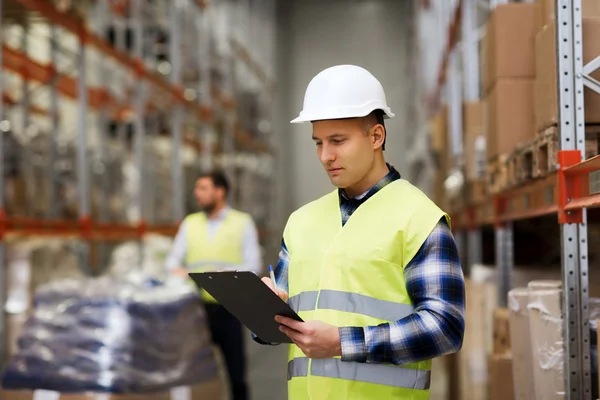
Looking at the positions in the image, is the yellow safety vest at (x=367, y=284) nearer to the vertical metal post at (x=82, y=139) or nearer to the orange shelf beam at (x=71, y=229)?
the orange shelf beam at (x=71, y=229)

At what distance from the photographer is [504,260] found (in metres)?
4.99

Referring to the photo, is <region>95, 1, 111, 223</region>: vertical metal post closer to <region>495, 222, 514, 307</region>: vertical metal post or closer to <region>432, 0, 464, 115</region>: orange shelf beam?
<region>432, 0, 464, 115</region>: orange shelf beam

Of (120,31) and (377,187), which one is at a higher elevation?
(120,31)

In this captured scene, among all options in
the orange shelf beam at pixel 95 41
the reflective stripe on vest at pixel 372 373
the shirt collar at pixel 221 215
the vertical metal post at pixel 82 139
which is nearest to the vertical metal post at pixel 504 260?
the shirt collar at pixel 221 215

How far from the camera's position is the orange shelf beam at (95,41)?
23.9 ft

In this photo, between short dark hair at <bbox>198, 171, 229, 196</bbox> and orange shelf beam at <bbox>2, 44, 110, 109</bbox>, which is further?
orange shelf beam at <bbox>2, 44, 110, 109</bbox>

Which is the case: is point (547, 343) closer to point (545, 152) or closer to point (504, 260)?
point (545, 152)

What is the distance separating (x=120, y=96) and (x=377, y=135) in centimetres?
1002

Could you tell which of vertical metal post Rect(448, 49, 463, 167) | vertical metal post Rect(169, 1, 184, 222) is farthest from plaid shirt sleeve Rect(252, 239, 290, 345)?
vertical metal post Rect(169, 1, 184, 222)

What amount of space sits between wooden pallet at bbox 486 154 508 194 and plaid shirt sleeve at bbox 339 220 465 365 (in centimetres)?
231

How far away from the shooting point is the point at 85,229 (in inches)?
331

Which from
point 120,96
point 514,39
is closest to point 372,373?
point 514,39

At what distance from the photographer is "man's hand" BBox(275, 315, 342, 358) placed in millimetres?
2244

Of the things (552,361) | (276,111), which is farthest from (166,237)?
(276,111)
